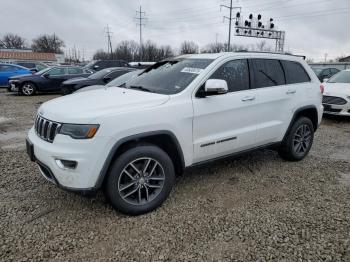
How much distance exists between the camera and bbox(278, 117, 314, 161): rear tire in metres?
4.79

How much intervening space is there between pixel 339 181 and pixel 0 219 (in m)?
4.39

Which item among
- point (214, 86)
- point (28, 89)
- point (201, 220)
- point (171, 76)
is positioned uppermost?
point (171, 76)

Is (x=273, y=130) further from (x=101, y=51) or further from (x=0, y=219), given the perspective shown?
(x=101, y=51)

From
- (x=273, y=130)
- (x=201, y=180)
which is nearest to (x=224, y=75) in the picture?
(x=273, y=130)

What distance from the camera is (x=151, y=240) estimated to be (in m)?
2.89

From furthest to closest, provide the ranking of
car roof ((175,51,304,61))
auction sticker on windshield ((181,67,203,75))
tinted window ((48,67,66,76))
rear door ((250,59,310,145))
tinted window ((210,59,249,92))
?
tinted window ((48,67,66,76)) < rear door ((250,59,310,145)) < car roof ((175,51,304,61)) < tinted window ((210,59,249,92)) < auction sticker on windshield ((181,67,203,75))

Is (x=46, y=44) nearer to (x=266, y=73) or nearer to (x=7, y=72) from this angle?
(x=7, y=72)

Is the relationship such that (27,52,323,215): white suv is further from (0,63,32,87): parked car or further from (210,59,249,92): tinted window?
(0,63,32,87): parked car

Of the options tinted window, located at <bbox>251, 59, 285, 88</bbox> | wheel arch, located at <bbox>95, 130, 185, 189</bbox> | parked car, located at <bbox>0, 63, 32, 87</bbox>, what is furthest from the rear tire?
parked car, located at <bbox>0, 63, 32, 87</bbox>

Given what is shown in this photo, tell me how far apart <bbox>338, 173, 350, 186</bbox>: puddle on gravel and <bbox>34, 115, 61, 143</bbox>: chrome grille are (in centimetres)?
387

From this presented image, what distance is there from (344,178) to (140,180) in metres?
3.13

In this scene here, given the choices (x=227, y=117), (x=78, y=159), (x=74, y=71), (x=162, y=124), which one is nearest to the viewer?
(x=78, y=159)

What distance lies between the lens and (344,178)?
4.45 meters

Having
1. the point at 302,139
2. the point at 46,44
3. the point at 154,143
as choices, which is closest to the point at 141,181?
the point at 154,143
